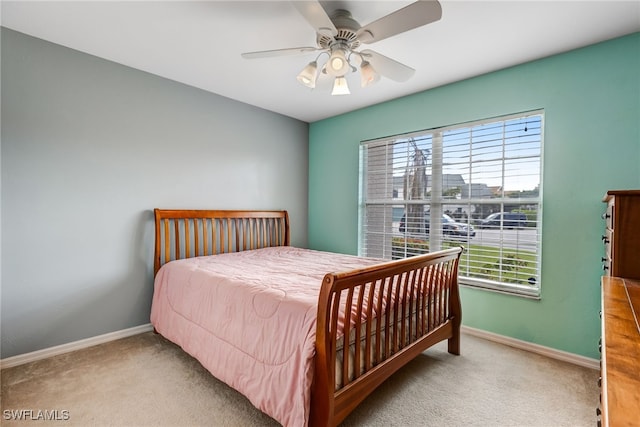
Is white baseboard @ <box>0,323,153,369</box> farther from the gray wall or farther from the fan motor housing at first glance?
the fan motor housing

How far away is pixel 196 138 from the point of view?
10.6ft

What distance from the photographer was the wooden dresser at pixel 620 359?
1.66 ft

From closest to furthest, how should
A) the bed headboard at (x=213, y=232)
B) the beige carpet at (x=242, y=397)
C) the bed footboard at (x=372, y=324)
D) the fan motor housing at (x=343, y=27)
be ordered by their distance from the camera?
the bed footboard at (x=372, y=324)
the beige carpet at (x=242, y=397)
the fan motor housing at (x=343, y=27)
the bed headboard at (x=213, y=232)

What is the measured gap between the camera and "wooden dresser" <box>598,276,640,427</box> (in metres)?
0.51

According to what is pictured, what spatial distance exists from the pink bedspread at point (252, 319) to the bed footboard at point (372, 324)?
10 centimetres

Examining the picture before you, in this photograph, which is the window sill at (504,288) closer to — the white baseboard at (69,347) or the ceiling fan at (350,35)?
the ceiling fan at (350,35)

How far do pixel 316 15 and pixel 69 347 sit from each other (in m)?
3.03

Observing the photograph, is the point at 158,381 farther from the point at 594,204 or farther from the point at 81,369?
the point at 594,204

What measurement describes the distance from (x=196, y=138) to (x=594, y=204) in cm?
356

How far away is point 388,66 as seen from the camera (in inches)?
82.0

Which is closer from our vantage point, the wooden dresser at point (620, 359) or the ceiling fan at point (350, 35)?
the wooden dresser at point (620, 359)

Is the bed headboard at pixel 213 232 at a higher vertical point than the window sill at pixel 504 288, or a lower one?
higher

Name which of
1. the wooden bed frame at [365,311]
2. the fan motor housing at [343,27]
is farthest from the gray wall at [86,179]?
the fan motor housing at [343,27]

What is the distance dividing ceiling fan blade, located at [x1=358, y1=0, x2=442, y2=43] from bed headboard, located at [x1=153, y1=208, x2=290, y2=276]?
89.2 inches
